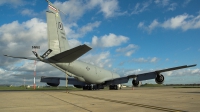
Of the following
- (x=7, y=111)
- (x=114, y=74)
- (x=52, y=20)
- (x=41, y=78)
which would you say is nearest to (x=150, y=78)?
(x=114, y=74)

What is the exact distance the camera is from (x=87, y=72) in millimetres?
29703

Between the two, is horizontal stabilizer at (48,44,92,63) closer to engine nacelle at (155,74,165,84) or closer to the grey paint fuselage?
the grey paint fuselage

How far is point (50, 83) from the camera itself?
34.7m

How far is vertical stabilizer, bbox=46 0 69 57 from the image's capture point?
23.6m

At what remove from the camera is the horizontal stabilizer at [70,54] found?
63.8ft

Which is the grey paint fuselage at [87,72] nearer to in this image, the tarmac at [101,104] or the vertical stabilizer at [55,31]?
the vertical stabilizer at [55,31]

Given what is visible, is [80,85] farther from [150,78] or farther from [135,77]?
[150,78]

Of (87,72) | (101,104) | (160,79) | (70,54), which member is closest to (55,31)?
(70,54)

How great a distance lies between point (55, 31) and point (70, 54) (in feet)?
14.5

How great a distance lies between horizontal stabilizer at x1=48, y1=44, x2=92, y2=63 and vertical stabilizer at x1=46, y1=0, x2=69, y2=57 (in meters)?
1.37

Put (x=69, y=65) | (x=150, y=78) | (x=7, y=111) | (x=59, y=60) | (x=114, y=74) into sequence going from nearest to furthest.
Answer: (x=7, y=111), (x=59, y=60), (x=69, y=65), (x=150, y=78), (x=114, y=74)

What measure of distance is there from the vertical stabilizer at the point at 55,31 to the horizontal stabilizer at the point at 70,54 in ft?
4.49

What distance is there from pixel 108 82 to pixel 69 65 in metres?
11.7

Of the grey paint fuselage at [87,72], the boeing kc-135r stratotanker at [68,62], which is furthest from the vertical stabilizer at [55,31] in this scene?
the grey paint fuselage at [87,72]
